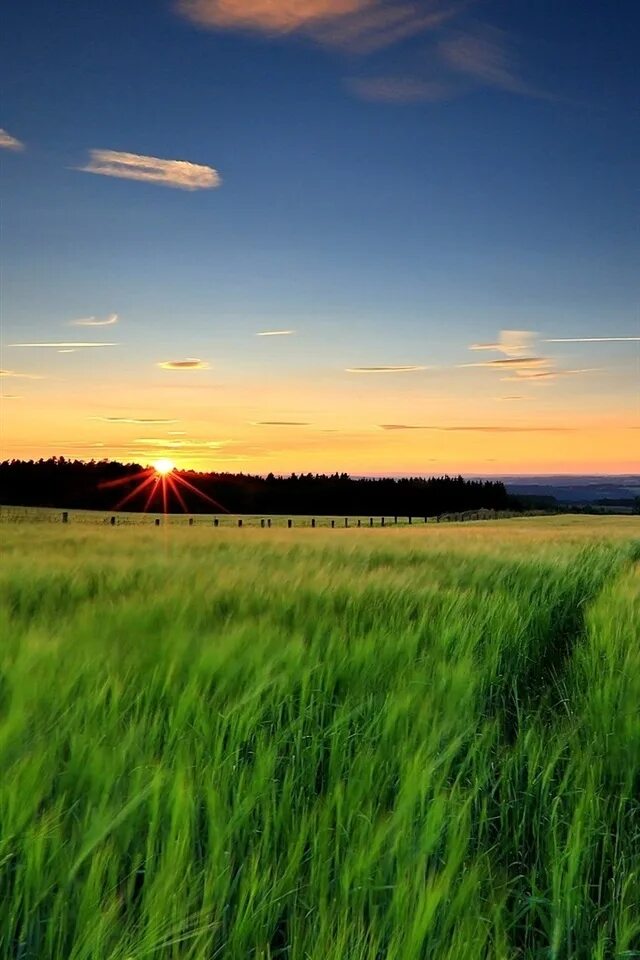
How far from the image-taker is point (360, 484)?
101 meters

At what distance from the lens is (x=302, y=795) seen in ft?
8.32

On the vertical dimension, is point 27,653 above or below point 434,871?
above

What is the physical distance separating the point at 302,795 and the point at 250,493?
96.1 meters

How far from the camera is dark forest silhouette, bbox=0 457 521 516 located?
9100 cm

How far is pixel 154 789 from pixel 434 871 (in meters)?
0.77

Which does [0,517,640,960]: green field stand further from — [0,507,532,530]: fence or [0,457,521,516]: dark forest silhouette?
[0,457,521,516]: dark forest silhouette

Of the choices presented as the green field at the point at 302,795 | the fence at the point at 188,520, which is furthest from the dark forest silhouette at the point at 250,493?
the green field at the point at 302,795

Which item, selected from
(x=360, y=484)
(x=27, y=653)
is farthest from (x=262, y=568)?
(x=360, y=484)

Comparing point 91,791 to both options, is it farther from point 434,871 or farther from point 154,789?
point 434,871

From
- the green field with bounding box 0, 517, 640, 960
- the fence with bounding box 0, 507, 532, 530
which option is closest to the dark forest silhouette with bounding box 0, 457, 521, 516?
the fence with bounding box 0, 507, 532, 530

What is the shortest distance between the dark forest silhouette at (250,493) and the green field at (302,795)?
290ft

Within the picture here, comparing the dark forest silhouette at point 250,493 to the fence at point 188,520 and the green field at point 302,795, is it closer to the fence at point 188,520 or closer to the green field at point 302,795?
the fence at point 188,520

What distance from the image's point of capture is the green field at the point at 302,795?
184 cm

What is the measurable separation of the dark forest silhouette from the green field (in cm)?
8844
